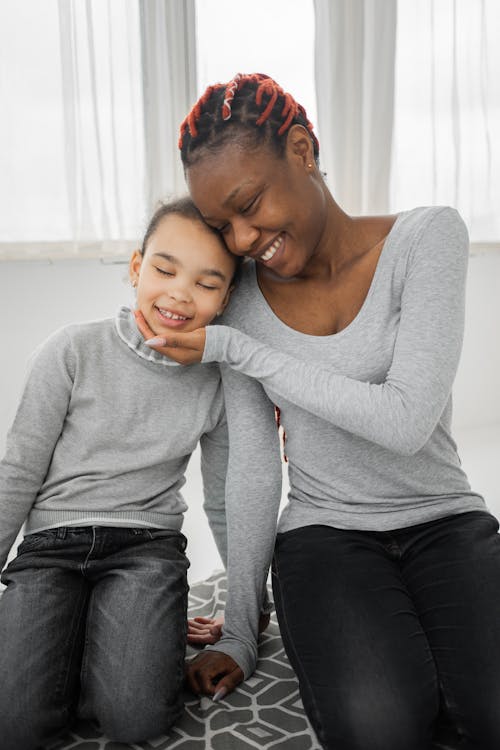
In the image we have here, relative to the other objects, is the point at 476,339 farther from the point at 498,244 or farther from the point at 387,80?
the point at 387,80

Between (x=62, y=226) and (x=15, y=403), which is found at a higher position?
(x=62, y=226)

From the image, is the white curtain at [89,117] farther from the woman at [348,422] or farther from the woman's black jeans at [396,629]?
the woman's black jeans at [396,629]

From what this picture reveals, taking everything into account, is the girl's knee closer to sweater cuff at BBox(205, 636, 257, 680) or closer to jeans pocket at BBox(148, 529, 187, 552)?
sweater cuff at BBox(205, 636, 257, 680)

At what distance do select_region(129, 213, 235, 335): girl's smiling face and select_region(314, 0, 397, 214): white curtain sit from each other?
1691 mm

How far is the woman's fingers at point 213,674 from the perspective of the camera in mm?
1274

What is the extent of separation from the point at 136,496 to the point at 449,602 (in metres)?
0.57

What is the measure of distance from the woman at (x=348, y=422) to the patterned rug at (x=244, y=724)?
0.15 feet

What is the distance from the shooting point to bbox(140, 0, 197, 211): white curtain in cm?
245

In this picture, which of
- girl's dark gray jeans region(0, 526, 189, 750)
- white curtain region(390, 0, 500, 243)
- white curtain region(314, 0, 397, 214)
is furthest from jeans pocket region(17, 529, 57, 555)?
white curtain region(390, 0, 500, 243)

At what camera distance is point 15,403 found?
2451 mm

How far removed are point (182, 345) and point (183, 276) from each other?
13 cm

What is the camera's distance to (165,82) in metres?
2.48

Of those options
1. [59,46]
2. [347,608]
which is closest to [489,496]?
[347,608]

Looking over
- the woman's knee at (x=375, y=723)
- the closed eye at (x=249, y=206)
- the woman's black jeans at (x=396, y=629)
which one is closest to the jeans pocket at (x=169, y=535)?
the woman's black jeans at (x=396, y=629)
